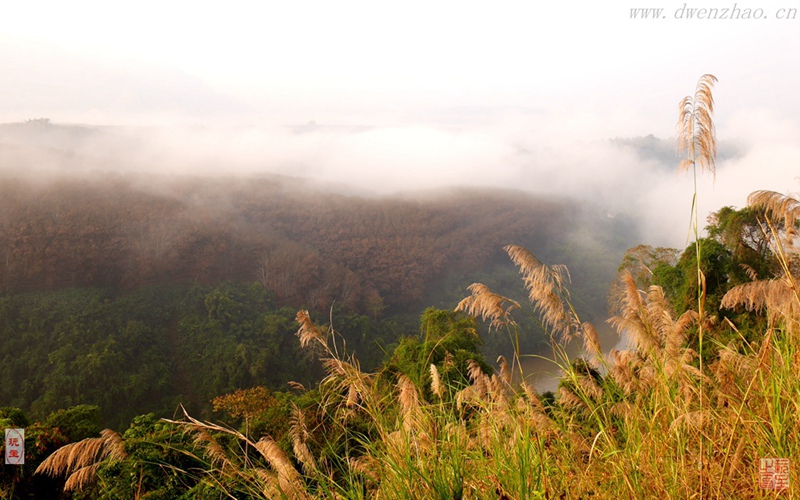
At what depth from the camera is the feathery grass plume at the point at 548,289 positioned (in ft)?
8.16

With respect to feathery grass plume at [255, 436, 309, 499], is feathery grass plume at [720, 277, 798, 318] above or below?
above

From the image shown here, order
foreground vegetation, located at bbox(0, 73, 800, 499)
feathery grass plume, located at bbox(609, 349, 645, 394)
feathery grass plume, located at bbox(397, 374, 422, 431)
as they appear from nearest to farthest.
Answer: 1. foreground vegetation, located at bbox(0, 73, 800, 499)
2. feathery grass plume, located at bbox(397, 374, 422, 431)
3. feathery grass plume, located at bbox(609, 349, 645, 394)

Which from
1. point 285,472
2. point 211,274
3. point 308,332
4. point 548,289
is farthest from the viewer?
point 211,274

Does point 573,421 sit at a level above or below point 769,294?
below

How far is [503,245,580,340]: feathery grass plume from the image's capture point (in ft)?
8.16

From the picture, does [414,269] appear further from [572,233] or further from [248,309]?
[572,233]

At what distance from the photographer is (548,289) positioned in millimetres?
2434

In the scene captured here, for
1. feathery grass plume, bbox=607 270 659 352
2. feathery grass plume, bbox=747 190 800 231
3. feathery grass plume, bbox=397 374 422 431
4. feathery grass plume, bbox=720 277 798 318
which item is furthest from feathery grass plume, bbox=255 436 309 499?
feathery grass plume, bbox=747 190 800 231

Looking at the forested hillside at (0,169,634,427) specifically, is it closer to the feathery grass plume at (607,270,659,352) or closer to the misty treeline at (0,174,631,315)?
the misty treeline at (0,174,631,315)

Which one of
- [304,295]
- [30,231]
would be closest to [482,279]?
[304,295]

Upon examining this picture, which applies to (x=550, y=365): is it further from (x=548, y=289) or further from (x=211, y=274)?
(x=211, y=274)

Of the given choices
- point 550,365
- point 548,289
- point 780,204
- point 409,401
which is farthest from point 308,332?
point 550,365

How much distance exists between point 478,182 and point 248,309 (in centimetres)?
7052

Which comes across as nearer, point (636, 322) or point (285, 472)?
point (285, 472)
